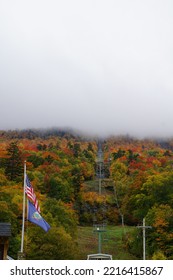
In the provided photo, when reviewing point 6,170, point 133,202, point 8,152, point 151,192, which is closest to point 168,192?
point 151,192

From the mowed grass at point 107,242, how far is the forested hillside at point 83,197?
1.03 m

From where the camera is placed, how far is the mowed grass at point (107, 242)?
85894mm

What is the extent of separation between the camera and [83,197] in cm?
13438

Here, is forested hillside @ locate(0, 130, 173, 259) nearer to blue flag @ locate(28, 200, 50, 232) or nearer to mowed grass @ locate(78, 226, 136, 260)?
mowed grass @ locate(78, 226, 136, 260)

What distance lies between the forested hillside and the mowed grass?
1032 millimetres

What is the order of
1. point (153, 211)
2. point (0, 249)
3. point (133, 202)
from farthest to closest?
point (133, 202) < point (153, 211) < point (0, 249)

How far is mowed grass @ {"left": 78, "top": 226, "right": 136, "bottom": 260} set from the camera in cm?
8589

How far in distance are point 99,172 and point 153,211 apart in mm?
86761

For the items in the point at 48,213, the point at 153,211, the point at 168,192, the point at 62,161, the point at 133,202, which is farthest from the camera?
the point at 62,161

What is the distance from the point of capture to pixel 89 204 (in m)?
134

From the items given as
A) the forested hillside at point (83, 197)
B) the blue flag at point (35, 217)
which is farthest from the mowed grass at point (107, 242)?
the blue flag at point (35, 217)

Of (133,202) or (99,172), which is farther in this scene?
(99,172)

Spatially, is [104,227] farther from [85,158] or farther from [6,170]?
[85,158]

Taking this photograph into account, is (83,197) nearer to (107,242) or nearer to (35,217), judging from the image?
(107,242)
